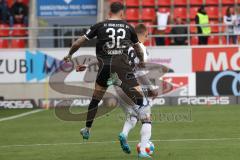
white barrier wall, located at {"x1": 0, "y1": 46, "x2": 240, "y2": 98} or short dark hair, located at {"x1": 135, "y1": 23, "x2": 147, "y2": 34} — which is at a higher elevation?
short dark hair, located at {"x1": 135, "y1": 23, "x2": 147, "y2": 34}

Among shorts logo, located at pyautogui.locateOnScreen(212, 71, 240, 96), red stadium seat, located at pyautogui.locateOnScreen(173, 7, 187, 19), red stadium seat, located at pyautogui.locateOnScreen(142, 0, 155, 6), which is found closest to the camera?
shorts logo, located at pyautogui.locateOnScreen(212, 71, 240, 96)

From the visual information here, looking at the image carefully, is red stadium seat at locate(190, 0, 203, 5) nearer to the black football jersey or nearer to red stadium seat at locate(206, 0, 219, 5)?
red stadium seat at locate(206, 0, 219, 5)

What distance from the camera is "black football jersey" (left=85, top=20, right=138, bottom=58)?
1292 cm

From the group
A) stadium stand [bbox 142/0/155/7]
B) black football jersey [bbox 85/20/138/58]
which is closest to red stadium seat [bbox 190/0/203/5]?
stadium stand [bbox 142/0/155/7]

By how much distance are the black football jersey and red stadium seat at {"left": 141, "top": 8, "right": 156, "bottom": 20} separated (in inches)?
706

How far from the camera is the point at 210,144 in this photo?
14.4 metres

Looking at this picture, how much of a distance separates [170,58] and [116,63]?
14.5 m

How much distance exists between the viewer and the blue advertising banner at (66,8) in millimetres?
30000

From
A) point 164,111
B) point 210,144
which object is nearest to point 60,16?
point 164,111

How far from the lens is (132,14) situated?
30969 mm

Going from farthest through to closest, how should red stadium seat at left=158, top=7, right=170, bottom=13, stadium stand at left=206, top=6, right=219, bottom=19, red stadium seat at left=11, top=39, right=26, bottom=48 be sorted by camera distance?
1. stadium stand at left=206, top=6, right=219, bottom=19
2. red stadium seat at left=11, top=39, right=26, bottom=48
3. red stadium seat at left=158, top=7, right=170, bottom=13

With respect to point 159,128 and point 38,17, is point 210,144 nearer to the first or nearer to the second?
point 159,128

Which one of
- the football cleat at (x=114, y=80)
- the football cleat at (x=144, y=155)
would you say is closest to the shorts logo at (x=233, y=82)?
the football cleat at (x=114, y=80)

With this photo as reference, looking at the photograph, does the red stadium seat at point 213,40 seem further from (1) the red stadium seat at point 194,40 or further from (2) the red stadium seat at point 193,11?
(2) the red stadium seat at point 193,11
